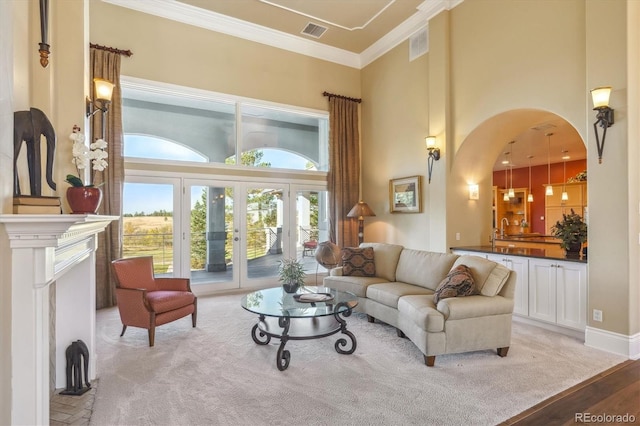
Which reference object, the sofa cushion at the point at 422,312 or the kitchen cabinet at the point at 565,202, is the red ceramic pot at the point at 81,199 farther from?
the kitchen cabinet at the point at 565,202

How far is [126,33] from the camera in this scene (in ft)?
17.6

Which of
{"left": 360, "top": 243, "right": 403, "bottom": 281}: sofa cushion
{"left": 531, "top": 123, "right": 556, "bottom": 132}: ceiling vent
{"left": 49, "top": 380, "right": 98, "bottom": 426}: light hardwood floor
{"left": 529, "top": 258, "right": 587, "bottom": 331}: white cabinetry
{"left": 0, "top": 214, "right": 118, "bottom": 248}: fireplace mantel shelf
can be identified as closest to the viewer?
{"left": 0, "top": 214, "right": 118, "bottom": 248}: fireplace mantel shelf

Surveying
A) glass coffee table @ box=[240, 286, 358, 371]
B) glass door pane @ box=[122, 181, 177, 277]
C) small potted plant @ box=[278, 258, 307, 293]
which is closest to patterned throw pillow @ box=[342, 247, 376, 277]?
glass coffee table @ box=[240, 286, 358, 371]

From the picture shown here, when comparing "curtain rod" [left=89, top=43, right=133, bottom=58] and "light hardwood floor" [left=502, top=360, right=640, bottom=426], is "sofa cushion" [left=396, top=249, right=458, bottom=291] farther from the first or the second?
"curtain rod" [left=89, top=43, right=133, bottom=58]

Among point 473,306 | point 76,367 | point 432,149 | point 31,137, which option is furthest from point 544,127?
point 76,367

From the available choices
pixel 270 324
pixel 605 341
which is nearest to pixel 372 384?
pixel 270 324

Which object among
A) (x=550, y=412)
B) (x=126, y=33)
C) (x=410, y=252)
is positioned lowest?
(x=550, y=412)

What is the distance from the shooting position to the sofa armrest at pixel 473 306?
10.3 feet

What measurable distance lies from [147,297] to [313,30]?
5.39m

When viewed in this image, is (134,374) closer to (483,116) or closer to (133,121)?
(133,121)

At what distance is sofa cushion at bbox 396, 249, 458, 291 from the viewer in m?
4.10

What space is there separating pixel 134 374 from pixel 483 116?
524 cm

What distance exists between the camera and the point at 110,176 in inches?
201

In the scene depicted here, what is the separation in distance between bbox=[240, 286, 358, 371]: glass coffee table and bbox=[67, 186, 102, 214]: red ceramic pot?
166 centimetres
